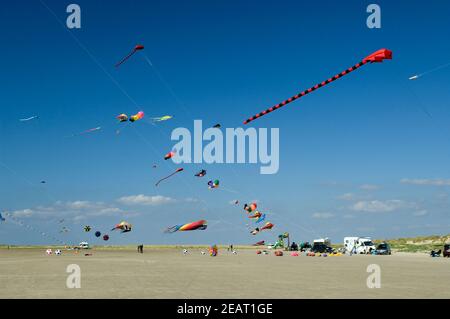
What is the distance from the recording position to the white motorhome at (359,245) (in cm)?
8906

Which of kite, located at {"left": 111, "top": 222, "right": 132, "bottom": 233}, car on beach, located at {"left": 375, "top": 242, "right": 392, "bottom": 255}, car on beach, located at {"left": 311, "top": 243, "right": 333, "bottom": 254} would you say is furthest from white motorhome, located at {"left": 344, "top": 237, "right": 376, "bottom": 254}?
kite, located at {"left": 111, "top": 222, "right": 132, "bottom": 233}

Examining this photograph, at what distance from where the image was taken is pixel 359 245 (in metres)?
90.9

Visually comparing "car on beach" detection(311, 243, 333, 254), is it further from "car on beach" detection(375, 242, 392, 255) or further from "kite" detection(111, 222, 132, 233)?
"kite" detection(111, 222, 132, 233)

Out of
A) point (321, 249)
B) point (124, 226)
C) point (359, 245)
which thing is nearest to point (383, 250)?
point (359, 245)

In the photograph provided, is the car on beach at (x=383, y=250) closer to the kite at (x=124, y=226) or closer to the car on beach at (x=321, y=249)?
the car on beach at (x=321, y=249)

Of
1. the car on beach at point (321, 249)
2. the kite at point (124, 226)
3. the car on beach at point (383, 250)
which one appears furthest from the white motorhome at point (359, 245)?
the kite at point (124, 226)

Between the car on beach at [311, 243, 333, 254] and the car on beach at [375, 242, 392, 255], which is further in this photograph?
the car on beach at [311, 243, 333, 254]

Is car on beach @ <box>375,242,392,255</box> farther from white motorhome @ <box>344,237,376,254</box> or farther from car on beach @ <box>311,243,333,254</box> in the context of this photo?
car on beach @ <box>311,243,333,254</box>

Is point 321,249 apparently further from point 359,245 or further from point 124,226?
point 124,226

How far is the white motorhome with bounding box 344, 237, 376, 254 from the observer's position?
8906 cm
